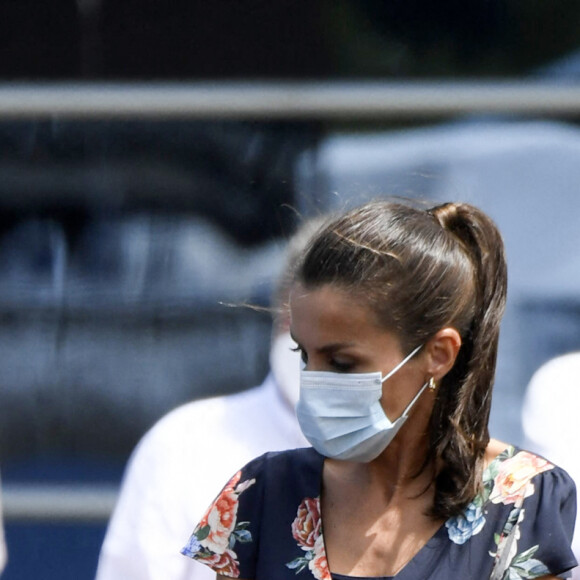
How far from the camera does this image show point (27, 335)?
3.98m

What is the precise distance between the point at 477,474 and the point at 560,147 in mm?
2258

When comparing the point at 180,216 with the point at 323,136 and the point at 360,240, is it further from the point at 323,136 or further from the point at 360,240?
the point at 360,240

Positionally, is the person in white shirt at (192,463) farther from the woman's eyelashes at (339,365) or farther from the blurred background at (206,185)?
the woman's eyelashes at (339,365)

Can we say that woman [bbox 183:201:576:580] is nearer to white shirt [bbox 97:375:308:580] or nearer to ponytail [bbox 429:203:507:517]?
ponytail [bbox 429:203:507:517]

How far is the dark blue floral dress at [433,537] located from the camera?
70.0 inches

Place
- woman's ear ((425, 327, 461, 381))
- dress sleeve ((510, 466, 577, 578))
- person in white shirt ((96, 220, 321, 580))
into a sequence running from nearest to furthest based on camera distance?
dress sleeve ((510, 466, 577, 578)), woman's ear ((425, 327, 461, 381)), person in white shirt ((96, 220, 321, 580))

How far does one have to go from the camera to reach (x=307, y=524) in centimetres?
187

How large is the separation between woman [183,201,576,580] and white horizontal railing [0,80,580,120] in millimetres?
2019

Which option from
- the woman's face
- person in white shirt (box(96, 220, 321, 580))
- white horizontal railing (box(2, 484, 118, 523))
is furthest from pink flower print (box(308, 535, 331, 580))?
white horizontal railing (box(2, 484, 118, 523))

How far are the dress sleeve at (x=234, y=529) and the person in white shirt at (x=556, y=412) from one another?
0.99 m

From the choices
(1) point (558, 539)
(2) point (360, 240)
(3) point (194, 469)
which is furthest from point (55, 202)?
(1) point (558, 539)

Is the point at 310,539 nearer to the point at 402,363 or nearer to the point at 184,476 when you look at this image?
the point at 402,363

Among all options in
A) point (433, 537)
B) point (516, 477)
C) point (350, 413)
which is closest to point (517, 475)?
point (516, 477)

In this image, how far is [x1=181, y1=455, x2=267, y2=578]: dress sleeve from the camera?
1.89 metres
